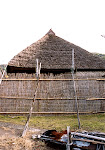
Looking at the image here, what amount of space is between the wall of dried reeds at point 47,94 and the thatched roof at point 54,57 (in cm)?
154

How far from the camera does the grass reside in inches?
233

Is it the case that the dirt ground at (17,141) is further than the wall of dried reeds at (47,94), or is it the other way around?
the wall of dried reeds at (47,94)

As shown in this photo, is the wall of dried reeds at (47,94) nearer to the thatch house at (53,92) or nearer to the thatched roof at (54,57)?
the thatch house at (53,92)

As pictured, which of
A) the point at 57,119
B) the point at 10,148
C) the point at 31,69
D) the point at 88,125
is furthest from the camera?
the point at 31,69

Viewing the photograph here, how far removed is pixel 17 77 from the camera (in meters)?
7.57

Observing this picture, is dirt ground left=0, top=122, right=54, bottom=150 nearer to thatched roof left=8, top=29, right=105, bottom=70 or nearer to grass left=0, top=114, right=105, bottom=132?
grass left=0, top=114, right=105, bottom=132

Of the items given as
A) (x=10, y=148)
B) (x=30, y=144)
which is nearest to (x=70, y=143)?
(x=30, y=144)

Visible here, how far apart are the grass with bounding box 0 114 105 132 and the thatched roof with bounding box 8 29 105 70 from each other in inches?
104

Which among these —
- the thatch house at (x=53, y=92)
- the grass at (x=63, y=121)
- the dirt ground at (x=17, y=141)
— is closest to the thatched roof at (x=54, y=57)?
the thatch house at (x=53, y=92)

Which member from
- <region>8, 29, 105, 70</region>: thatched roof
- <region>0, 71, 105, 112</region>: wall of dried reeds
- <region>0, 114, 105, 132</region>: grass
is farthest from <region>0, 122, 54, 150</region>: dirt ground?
<region>8, 29, 105, 70</region>: thatched roof

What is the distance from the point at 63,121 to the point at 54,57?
3778mm

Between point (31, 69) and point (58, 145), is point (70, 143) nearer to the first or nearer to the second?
point (58, 145)

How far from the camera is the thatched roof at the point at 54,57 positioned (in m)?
9.09

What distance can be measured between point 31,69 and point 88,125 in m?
4.34
